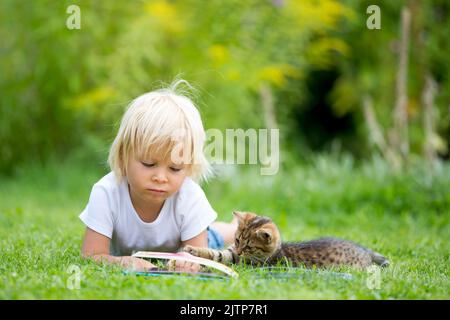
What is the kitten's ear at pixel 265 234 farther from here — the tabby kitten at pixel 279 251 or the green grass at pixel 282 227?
the green grass at pixel 282 227

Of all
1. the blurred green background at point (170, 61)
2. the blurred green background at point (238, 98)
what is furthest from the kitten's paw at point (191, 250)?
the blurred green background at point (170, 61)

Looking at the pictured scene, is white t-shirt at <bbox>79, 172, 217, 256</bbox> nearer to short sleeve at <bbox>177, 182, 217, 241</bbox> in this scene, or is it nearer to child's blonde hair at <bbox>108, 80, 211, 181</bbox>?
short sleeve at <bbox>177, 182, 217, 241</bbox>

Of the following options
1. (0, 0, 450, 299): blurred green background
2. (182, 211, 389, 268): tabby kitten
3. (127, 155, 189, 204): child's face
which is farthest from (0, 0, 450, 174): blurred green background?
(127, 155, 189, 204): child's face

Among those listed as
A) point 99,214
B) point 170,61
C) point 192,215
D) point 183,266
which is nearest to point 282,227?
point 192,215

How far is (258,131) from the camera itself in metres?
8.79

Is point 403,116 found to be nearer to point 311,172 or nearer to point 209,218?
point 311,172

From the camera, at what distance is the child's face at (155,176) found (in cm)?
363

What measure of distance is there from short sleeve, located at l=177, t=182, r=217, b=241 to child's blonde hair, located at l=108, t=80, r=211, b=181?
0.16 m

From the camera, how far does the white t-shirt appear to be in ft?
12.7

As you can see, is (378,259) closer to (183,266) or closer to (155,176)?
(183,266)

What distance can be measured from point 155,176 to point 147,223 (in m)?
0.41

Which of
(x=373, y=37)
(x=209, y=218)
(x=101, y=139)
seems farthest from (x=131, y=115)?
(x=373, y=37)

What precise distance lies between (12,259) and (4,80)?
559cm

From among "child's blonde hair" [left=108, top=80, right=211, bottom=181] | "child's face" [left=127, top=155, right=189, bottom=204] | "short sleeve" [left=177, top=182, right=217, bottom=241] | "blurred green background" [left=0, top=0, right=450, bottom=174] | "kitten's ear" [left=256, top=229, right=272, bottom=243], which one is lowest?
"kitten's ear" [left=256, top=229, right=272, bottom=243]
